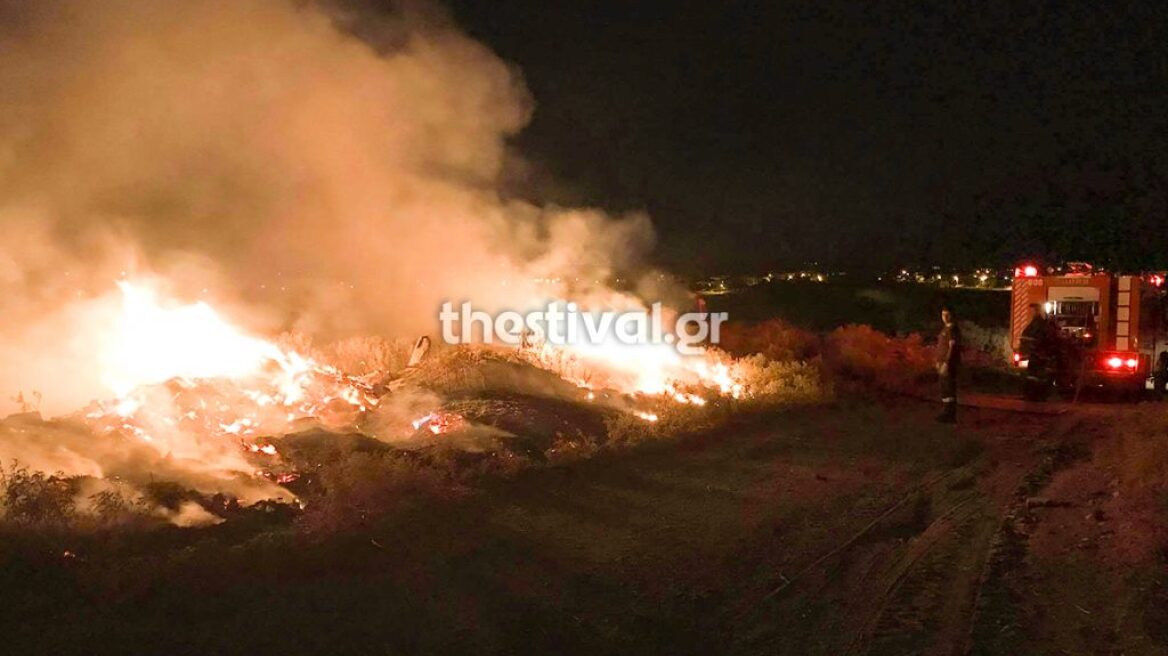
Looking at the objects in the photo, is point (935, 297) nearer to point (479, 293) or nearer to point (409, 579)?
point (479, 293)

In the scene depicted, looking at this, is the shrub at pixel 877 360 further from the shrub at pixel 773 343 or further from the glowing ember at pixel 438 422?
the glowing ember at pixel 438 422

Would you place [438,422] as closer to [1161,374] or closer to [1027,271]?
[1027,271]

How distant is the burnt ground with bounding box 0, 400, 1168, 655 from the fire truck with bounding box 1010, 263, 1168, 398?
8551mm

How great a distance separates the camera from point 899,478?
8.45 metres

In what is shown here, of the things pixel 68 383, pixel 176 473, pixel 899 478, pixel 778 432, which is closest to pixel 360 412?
pixel 176 473

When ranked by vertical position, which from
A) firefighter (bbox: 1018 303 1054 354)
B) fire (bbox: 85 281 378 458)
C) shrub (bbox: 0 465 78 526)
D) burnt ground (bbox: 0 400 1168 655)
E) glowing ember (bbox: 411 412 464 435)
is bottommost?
burnt ground (bbox: 0 400 1168 655)

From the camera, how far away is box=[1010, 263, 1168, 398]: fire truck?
51.1ft

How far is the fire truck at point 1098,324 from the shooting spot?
1556 centimetres

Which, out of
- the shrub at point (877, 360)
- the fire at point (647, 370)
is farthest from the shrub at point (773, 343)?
the fire at point (647, 370)

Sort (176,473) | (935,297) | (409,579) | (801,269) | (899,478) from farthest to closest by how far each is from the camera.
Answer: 1. (801,269)
2. (935,297)
3. (899,478)
4. (176,473)
5. (409,579)

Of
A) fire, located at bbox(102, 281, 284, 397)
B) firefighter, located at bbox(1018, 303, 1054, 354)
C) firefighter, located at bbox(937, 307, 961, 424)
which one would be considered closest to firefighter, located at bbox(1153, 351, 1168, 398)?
firefighter, located at bbox(1018, 303, 1054, 354)

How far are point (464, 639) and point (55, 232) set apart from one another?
32.8 ft

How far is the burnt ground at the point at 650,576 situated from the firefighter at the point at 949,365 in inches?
129

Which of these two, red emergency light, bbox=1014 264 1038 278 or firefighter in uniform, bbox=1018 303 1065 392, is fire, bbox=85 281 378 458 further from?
red emergency light, bbox=1014 264 1038 278
